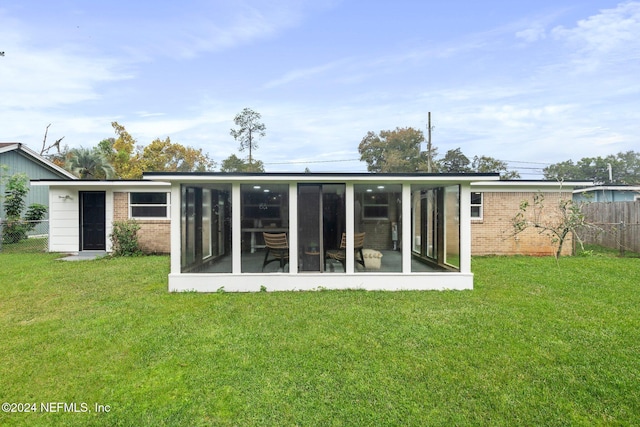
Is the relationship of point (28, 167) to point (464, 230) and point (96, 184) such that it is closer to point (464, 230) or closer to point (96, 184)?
point (96, 184)

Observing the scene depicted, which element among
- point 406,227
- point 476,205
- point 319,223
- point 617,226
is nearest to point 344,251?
point 319,223

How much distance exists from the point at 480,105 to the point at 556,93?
12.7 feet

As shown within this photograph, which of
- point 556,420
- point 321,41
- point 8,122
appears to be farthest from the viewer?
point 8,122

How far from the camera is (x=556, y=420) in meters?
2.78

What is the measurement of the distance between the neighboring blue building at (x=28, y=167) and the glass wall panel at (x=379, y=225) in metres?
15.4

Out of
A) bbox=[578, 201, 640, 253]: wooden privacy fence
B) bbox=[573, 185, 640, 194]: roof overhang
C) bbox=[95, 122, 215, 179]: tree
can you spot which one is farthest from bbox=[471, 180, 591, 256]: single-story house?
bbox=[95, 122, 215, 179]: tree

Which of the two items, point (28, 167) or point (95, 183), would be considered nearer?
point (95, 183)

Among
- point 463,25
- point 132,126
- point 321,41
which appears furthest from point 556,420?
point 132,126

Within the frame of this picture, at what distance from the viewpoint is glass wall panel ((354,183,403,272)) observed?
22.1ft

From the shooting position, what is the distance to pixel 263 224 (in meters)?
6.78

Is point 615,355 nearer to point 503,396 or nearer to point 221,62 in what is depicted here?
point 503,396

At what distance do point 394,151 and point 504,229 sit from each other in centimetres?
2054

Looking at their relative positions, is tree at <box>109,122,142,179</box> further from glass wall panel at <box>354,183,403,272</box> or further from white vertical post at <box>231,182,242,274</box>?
glass wall panel at <box>354,183,403,272</box>

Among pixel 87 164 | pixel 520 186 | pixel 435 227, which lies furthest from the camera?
pixel 87 164
